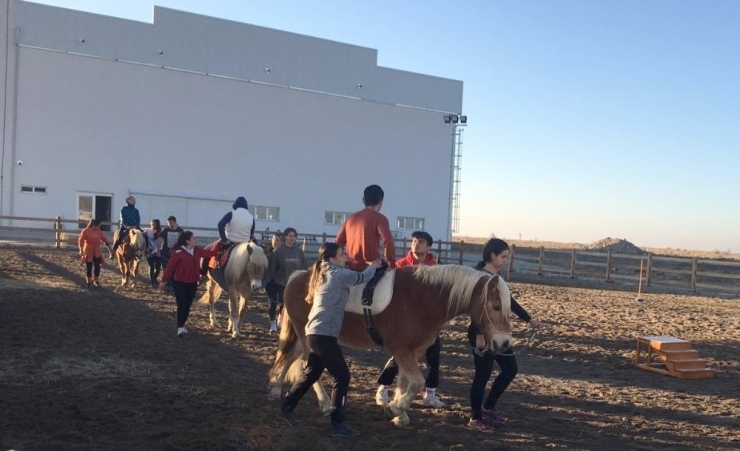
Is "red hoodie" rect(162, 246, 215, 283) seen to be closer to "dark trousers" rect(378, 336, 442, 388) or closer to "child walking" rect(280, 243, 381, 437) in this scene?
"dark trousers" rect(378, 336, 442, 388)

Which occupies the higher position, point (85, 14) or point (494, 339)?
point (85, 14)

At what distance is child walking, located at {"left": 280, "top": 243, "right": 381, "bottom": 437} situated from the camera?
5035mm

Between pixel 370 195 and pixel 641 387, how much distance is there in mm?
4436

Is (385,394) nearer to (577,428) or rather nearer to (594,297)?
(577,428)

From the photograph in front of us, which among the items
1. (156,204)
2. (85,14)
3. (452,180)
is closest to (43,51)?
(85,14)

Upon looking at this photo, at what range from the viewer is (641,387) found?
777cm

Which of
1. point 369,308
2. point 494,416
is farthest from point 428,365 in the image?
point 369,308

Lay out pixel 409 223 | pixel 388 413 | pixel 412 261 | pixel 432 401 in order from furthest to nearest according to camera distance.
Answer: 1. pixel 409 223
2. pixel 412 261
3. pixel 432 401
4. pixel 388 413

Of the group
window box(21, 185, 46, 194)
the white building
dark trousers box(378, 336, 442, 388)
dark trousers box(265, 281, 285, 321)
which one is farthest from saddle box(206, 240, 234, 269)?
window box(21, 185, 46, 194)

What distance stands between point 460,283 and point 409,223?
103ft

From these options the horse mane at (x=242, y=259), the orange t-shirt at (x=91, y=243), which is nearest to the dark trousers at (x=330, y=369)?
the horse mane at (x=242, y=259)

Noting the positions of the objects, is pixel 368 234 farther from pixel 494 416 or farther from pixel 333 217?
pixel 333 217

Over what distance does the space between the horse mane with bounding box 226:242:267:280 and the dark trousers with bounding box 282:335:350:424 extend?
15.0 feet

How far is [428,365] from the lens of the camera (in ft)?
20.9
